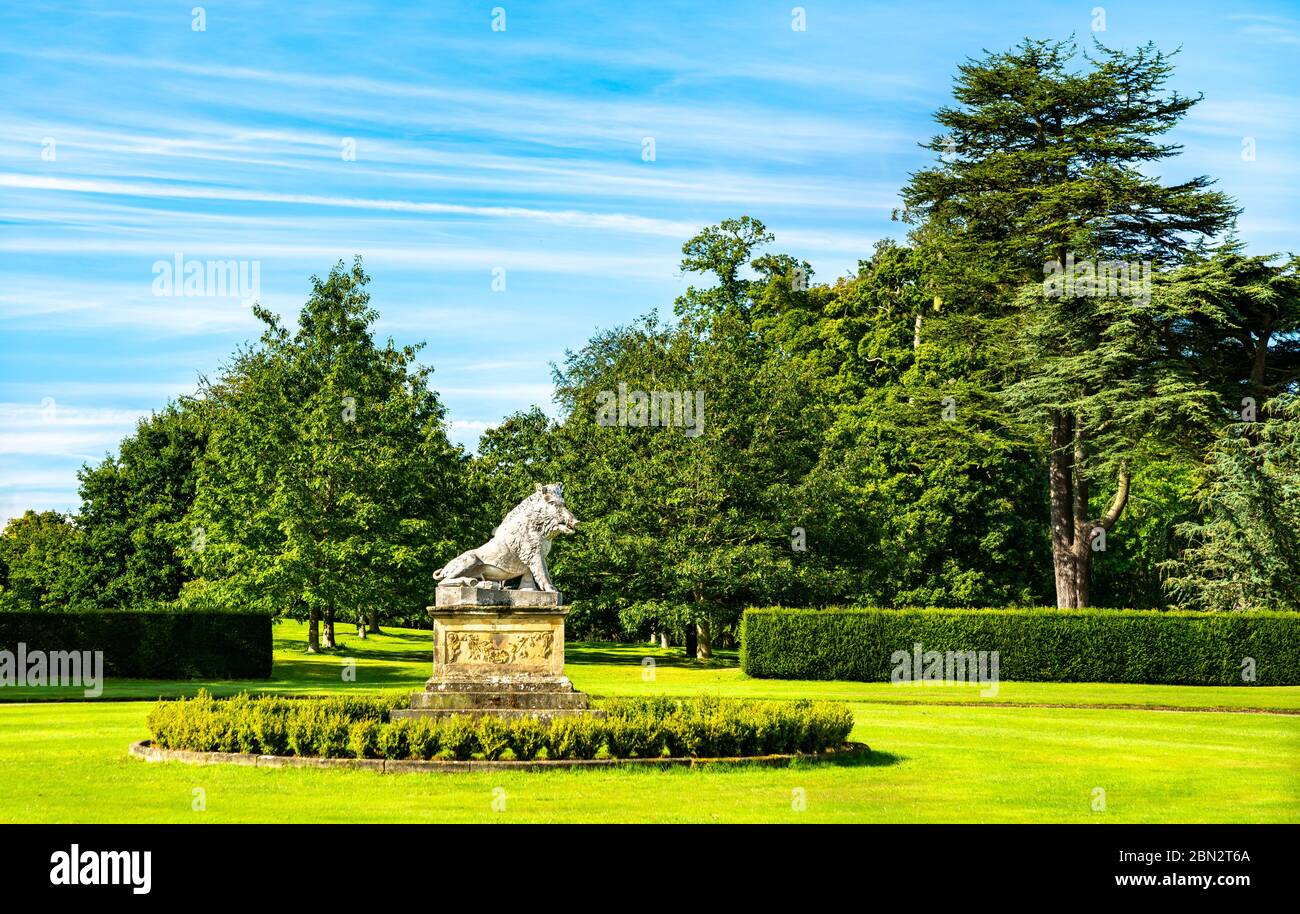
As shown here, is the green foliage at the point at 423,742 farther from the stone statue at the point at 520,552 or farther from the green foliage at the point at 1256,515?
the green foliage at the point at 1256,515

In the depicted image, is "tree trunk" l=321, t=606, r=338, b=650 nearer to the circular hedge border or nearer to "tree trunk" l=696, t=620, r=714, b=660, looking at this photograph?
"tree trunk" l=696, t=620, r=714, b=660

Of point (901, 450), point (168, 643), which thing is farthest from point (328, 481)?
point (901, 450)

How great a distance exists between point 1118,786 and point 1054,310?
98.8 ft

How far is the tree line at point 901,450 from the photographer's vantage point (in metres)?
42.8

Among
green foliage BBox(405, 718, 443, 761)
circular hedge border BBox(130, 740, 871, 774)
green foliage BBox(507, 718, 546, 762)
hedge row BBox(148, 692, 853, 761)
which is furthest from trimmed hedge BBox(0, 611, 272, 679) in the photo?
green foliage BBox(507, 718, 546, 762)

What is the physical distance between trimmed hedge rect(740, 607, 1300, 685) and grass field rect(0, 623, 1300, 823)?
34.8 feet

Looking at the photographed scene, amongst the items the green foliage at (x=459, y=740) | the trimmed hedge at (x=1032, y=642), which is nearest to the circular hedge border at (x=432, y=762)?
the green foliage at (x=459, y=740)

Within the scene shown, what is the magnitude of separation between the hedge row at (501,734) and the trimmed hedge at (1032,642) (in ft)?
67.5

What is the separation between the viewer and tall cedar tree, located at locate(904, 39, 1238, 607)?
144 feet

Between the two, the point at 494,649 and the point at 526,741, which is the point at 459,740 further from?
the point at 494,649

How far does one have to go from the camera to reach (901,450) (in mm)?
50562

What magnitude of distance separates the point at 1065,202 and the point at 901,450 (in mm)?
11046

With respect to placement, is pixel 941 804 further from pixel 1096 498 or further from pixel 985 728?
pixel 1096 498

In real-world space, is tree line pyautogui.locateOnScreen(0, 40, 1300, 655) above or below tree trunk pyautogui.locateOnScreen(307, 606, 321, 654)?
above
